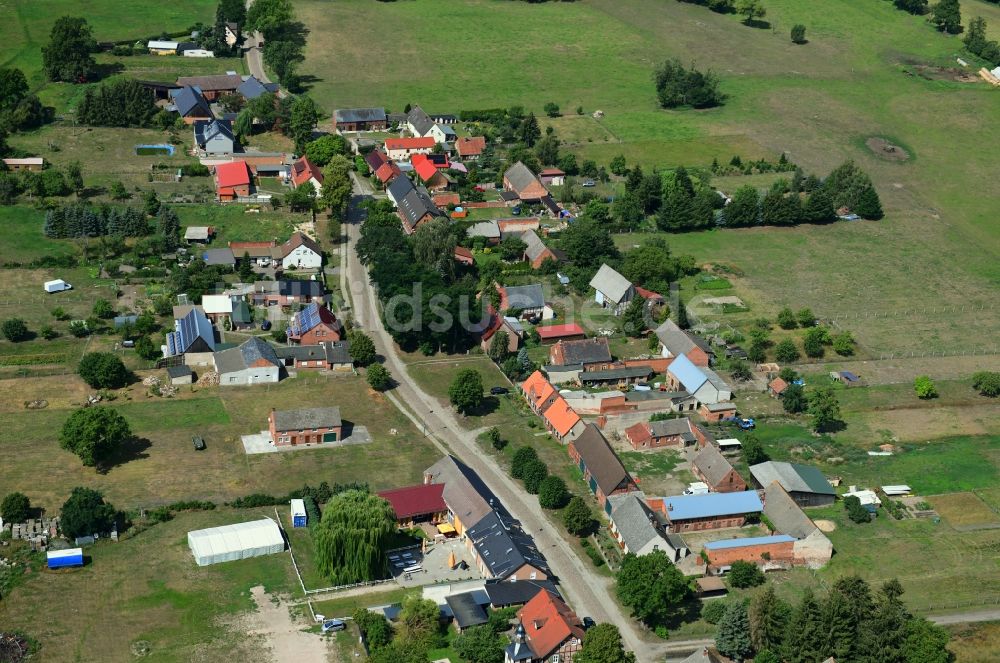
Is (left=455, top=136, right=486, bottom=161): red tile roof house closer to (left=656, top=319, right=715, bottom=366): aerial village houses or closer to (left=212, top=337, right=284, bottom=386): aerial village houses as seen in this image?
(left=656, top=319, right=715, bottom=366): aerial village houses

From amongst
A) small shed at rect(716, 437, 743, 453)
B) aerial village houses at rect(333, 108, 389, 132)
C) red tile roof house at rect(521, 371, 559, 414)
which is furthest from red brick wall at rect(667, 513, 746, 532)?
aerial village houses at rect(333, 108, 389, 132)

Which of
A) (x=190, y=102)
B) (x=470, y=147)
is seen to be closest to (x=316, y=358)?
(x=470, y=147)

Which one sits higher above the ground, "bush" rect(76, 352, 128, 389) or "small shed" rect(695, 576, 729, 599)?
"bush" rect(76, 352, 128, 389)

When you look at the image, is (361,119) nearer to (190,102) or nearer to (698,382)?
(190,102)

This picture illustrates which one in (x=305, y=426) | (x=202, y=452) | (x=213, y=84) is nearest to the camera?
(x=202, y=452)

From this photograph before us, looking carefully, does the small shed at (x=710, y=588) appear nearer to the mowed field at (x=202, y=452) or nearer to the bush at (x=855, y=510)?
the bush at (x=855, y=510)
